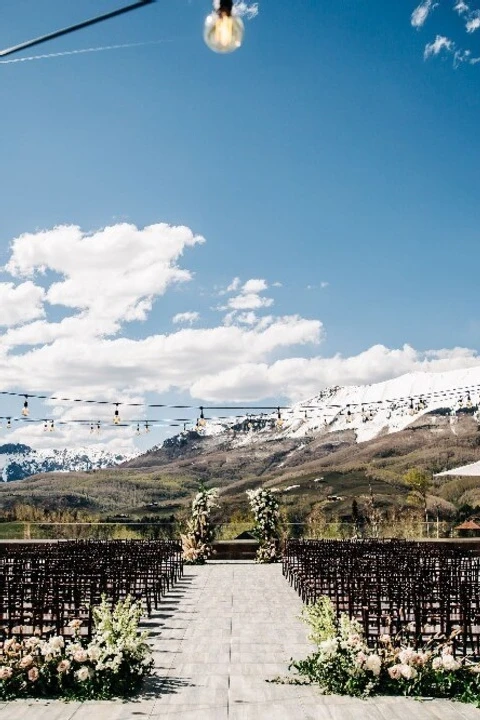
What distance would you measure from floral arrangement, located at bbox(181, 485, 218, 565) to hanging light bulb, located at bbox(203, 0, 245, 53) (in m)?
24.4

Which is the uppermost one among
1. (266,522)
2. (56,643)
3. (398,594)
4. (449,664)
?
(266,522)

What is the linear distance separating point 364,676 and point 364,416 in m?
18.7

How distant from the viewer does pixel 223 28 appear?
522cm

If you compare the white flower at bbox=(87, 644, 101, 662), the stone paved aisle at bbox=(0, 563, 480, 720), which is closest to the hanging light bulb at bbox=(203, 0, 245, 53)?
the stone paved aisle at bbox=(0, 563, 480, 720)

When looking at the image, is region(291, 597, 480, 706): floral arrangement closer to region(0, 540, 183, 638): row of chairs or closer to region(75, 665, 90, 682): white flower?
region(75, 665, 90, 682): white flower

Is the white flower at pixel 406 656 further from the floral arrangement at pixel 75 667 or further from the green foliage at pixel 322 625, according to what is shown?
the floral arrangement at pixel 75 667

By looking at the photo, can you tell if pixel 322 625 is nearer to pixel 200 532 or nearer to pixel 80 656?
pixel 80 656

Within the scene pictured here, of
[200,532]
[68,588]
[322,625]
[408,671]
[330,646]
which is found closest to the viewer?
[408,671]

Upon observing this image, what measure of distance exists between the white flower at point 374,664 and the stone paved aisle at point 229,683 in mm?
321

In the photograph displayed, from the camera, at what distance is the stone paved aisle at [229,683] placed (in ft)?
25.8

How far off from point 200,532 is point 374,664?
2066 centimetres

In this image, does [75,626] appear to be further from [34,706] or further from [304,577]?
[304,577]

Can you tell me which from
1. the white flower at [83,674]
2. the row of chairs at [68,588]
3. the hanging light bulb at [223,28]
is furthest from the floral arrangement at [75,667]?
the hanging light bulb at [223,28]

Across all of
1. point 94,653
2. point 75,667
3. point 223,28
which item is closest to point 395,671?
point 94,653
